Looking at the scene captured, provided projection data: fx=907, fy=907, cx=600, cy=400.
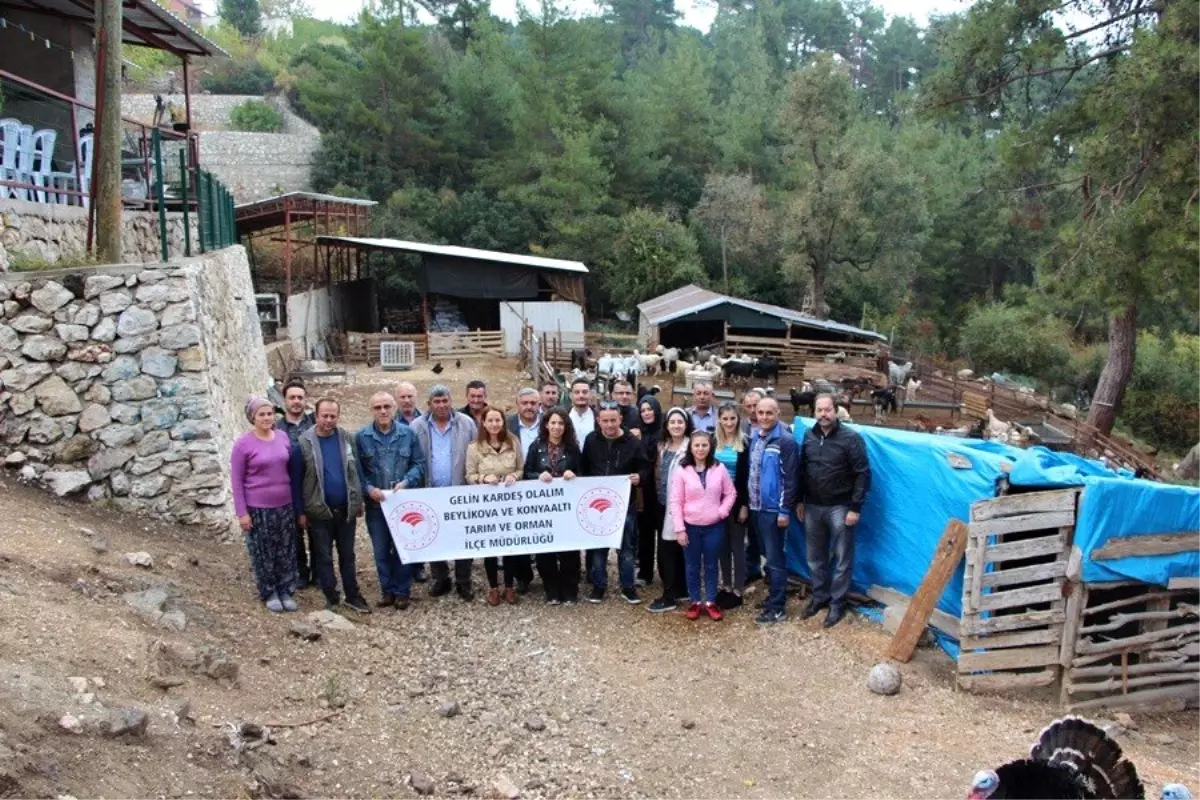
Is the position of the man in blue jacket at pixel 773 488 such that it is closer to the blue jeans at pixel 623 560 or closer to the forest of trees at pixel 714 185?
the blue jeans at pixel 623 560

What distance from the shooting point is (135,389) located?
7145 mm

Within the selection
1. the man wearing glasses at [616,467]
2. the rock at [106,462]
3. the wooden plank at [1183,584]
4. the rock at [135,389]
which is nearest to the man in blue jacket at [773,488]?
the man wearing glasses at [616,467]

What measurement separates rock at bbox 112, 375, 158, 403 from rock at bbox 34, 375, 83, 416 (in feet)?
0.95

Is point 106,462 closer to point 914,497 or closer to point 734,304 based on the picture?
point 914,497

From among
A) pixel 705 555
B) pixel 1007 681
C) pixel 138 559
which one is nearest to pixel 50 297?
pixel 138 559

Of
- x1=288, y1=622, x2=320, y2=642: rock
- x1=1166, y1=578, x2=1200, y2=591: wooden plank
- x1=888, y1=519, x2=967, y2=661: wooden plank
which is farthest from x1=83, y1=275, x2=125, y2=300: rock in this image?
x1=1166, y1=578, x2=1200, y2=591: wooden plank

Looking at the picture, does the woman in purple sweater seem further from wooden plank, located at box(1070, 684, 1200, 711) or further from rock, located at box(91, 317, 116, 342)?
wooden plank, located at box(1070, 684, 1200, 711)

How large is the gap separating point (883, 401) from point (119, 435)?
18000 millimetres

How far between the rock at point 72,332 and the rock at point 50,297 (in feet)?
0.48

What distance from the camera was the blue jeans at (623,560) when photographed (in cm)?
724

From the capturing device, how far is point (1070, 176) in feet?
67.9

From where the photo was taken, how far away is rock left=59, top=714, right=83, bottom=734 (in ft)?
12.2

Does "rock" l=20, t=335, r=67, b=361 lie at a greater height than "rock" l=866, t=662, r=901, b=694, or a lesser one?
greater

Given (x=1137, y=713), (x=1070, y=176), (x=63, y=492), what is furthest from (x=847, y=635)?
(x=1070, y=176)
